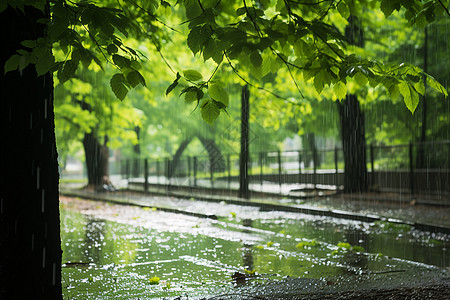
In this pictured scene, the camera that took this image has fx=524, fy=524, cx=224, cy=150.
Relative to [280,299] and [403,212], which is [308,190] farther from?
[280,299]

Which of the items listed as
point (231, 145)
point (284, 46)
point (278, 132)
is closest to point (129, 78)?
point (284, 46)

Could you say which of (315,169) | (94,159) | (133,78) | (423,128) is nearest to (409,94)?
(133,78)

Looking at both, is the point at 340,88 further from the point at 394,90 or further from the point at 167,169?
the point at 167,169

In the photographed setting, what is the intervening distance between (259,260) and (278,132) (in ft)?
111

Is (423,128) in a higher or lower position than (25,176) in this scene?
higher

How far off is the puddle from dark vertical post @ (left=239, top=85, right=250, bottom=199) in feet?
18.8

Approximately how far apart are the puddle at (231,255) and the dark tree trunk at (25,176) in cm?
126

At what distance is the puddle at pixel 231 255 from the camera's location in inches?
233

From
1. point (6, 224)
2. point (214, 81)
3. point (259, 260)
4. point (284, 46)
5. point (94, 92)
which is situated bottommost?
point (259, 260)

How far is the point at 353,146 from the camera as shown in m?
20.1

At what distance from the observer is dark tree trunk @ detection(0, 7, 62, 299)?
4172mm

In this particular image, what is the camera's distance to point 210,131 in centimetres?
4322

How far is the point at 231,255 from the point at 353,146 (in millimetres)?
13144

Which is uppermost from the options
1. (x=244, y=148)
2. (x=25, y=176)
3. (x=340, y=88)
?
(x=340, y=88)
